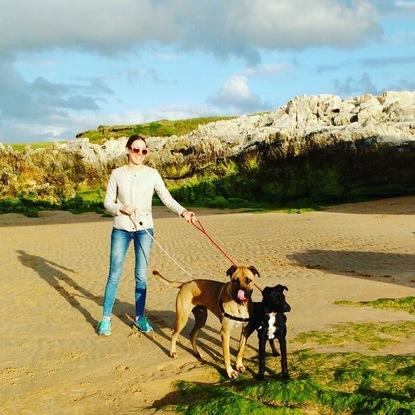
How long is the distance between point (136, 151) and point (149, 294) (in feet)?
14.3

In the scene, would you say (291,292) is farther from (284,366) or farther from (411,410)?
(411,410)

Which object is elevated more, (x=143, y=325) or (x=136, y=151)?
(x=136, y=151)

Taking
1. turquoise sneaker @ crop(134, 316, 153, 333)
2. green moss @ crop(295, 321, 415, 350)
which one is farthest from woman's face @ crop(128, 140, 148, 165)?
green moss @ crop(295, 321, 415, 350)

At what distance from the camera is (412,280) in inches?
460

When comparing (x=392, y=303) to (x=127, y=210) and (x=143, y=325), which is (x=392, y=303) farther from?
(x=127, y=210)

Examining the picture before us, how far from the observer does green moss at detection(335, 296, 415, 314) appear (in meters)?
8.82

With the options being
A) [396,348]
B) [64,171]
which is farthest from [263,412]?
[64,171]

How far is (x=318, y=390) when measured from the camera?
201 inches

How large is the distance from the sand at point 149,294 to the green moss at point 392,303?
10.3 inches

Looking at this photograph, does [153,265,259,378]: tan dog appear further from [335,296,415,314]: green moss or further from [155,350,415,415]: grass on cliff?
[335,296,415,314]: green moss

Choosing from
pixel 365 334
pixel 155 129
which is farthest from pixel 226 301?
pixel 155 129

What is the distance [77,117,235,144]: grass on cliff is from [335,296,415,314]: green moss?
169ft

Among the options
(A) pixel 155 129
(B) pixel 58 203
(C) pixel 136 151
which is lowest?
(B) pixel 58 203

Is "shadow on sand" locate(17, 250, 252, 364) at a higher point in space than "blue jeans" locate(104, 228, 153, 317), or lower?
lower
